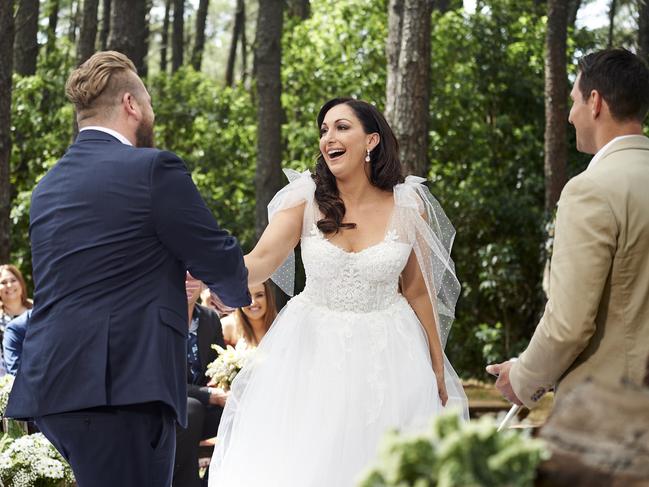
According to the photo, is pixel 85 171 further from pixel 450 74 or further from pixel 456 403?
pixel 450 74

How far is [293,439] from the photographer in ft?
16.8

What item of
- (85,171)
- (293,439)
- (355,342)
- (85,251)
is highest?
(85,171)

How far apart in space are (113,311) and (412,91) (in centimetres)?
660

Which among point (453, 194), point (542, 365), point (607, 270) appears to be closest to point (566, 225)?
point (607, 270)

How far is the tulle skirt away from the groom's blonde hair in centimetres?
180

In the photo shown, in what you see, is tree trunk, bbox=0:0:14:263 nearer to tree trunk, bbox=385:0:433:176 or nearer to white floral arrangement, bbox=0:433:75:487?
tree trunk, bbox=385:0:433:176

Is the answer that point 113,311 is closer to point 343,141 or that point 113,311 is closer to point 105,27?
point 343,141

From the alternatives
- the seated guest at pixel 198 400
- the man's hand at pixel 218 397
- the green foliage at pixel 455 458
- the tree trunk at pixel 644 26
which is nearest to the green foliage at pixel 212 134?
the tree trunk at pixel 644 26

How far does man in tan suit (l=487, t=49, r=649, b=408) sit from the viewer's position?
3.48 m

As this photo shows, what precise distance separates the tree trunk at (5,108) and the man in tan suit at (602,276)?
8.31m

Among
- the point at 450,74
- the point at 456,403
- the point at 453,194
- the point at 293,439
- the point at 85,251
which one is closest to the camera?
the point at 85,251

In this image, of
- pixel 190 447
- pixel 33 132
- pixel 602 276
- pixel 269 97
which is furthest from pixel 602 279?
pixel 33 132

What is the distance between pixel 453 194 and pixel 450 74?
2.54 meters

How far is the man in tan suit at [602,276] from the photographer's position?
3477 millimetres
